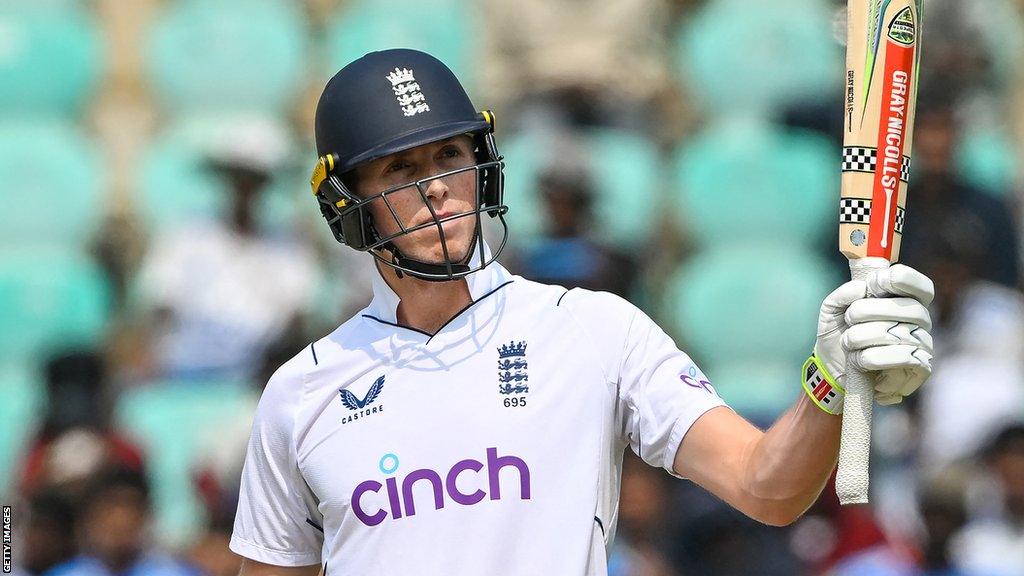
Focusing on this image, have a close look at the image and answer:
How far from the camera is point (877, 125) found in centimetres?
281

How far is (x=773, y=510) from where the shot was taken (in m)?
2.87

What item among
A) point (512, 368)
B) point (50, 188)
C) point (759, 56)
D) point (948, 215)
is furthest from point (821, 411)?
point (50, 188)

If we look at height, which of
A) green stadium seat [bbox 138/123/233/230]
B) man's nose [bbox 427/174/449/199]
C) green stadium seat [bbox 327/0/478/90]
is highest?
green stadium seat [bbox 327/0/478/90]

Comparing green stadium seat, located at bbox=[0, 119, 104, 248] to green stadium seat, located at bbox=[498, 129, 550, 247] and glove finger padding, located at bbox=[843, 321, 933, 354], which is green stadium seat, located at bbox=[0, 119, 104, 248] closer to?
green stadium seat, located at bbox=[498, 129, 550, 247]

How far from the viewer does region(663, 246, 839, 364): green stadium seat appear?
6961mm

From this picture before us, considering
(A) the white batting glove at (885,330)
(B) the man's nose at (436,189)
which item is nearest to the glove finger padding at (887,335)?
(A) the white batting glove at (885,330)

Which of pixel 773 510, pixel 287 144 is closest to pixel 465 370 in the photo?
pixel 773 510

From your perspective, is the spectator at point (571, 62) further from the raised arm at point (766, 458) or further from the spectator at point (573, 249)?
the raised arm at point (766, 458)

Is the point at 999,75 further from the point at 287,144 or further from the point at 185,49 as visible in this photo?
the point at 185,49

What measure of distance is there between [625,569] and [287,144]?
8.96ft

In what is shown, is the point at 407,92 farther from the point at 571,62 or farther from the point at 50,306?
the point at 50,306

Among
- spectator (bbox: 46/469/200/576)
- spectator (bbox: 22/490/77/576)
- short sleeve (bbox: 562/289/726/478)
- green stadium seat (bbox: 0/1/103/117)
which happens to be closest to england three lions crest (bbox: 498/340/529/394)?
short sleeve (bbox: 562/289/726/478)

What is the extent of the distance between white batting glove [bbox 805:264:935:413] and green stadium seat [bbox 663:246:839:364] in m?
4.21

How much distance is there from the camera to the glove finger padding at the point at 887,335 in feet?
8.48
